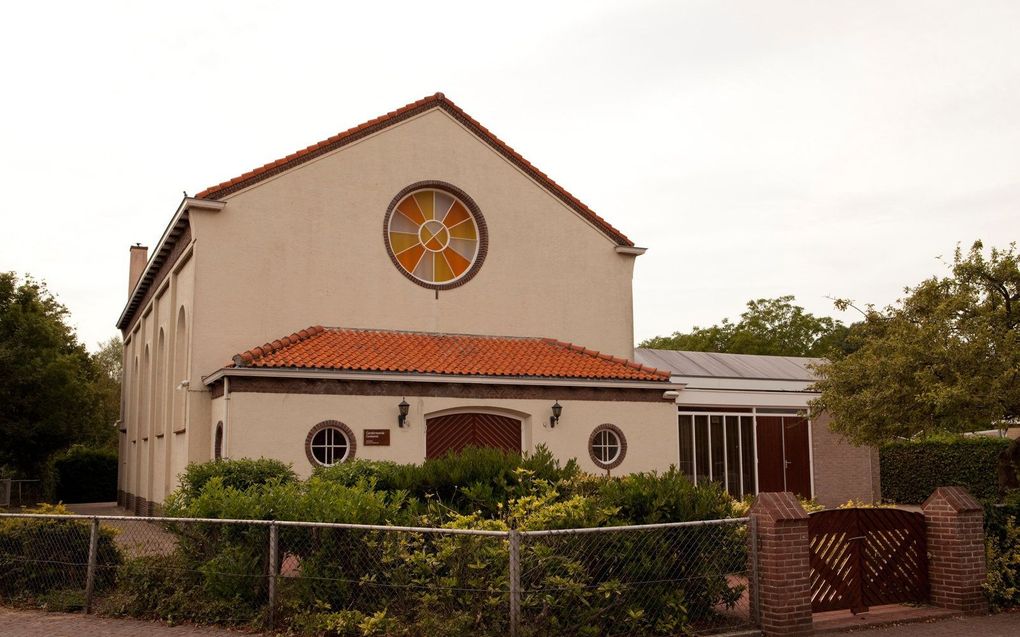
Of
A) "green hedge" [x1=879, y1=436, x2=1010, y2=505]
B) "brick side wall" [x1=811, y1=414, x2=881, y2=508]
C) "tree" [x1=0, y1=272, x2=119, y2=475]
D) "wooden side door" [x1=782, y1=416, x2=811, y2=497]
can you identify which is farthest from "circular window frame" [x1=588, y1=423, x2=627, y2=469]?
"tree" [x1=0, y1=272, x2=119, y2=475]

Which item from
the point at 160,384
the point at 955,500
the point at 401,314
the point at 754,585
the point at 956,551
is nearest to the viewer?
the point at 754,585

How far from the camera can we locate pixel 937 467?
29188 millimetres

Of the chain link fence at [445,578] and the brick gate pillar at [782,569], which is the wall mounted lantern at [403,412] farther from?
the brick gate pillar at [782,569]

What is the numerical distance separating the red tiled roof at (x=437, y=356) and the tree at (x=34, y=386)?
16527mm

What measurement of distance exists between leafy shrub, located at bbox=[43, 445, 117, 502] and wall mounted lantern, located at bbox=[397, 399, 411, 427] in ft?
90.4

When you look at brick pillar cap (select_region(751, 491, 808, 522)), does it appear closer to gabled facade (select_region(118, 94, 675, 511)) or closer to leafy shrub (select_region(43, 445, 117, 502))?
gabled facade (select_region(118, 94, 675, 511))

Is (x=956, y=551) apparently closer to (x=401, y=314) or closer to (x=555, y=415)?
(x=555, y=415)

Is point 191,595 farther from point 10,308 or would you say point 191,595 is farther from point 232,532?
point 10,308

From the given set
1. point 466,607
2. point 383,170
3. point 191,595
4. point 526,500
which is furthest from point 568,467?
point 383,170

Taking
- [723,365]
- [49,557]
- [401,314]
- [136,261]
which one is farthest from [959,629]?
[136,261]

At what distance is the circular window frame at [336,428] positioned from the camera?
18.1m

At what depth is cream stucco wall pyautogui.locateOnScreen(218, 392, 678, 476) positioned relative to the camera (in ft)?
58.0

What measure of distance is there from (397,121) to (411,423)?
7.44 meters

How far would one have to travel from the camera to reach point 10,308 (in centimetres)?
3234
